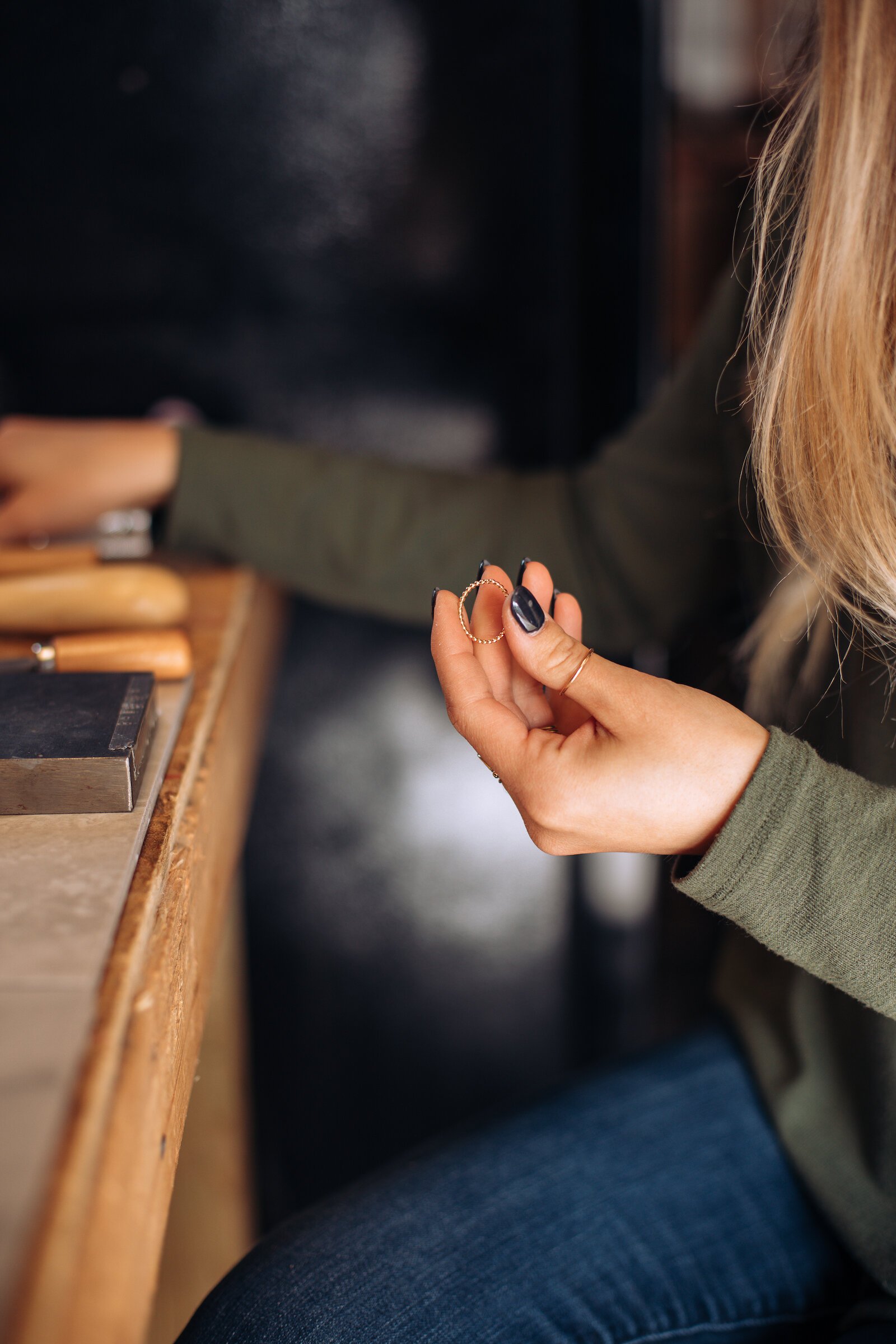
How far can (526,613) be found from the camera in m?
0.34

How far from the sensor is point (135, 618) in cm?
47

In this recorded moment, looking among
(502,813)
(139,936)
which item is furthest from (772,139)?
(502,813)

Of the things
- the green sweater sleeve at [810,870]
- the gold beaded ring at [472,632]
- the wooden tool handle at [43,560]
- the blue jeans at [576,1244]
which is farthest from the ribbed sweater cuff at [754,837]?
the wooden tool handle at [43,560]

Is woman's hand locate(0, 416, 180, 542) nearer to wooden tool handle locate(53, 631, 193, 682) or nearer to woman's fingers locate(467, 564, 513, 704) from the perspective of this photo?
wooden tool handle locate(53, 631, 193, 682)

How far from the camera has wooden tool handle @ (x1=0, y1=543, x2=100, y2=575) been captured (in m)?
0.53

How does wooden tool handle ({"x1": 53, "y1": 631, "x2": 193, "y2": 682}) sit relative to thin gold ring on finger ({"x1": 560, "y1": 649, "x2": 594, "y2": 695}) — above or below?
below

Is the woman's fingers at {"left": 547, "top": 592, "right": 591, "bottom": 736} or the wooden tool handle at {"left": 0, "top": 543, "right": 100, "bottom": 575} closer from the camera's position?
the woman's fingers at {"left": 547, "top": 592, "right": 591, "bottom": 736}

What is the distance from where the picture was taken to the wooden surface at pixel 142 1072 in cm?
19

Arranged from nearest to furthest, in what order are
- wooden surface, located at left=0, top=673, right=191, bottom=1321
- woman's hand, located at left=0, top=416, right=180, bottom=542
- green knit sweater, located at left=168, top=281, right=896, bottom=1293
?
wooden surface, located at left=0, top=673, right=191, bottom=1321 → green knit sweater, located at left=168, top=281, right=896, bottom=1293 → woman's hand, located at left=0, top=416, right=180, bottom=542

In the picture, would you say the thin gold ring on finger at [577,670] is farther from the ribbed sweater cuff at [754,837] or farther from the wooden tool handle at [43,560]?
the wooden tool handle at [43,560]

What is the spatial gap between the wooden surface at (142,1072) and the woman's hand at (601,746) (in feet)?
0.37

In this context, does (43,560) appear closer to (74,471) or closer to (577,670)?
(74,471)

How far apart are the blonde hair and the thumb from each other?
122 mm

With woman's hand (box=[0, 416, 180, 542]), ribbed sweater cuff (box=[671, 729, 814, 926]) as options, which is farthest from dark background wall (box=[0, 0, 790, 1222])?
ribbed sweater cuff (box=[671, 729, 814, 926])
